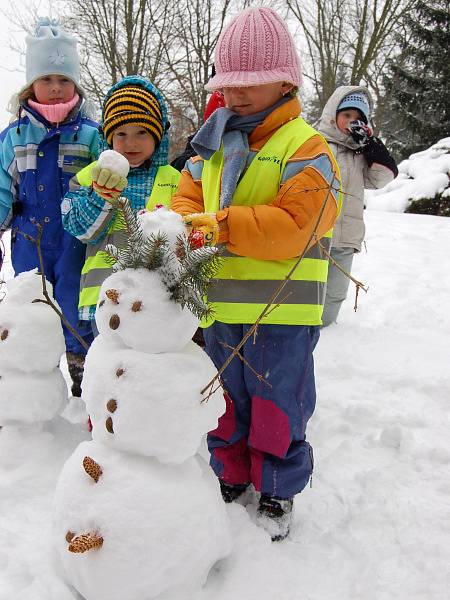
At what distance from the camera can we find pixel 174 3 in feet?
Result: 38.3

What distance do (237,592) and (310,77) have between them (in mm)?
17220

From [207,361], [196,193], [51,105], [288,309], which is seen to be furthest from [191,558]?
[51,105]

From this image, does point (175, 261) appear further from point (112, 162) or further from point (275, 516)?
point (275, 516)

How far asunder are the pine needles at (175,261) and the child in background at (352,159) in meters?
2.62

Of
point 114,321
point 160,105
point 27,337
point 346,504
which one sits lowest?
point 346,504

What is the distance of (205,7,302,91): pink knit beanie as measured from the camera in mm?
1603

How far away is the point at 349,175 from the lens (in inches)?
149

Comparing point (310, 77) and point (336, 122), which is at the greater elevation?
point (310, 77)

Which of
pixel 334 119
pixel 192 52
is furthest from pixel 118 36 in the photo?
pixel 334 119

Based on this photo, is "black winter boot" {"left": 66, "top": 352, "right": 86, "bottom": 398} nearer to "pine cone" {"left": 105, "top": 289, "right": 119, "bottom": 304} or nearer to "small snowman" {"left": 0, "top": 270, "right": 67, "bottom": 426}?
"small snowman" {"left": 0, "top": 270, "right": 67, "bottom": 426}

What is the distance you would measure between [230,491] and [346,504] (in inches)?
18.8

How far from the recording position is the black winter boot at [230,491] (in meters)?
1.98

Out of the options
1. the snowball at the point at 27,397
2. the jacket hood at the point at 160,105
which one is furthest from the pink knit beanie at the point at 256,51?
the snowball at the point at 27,397

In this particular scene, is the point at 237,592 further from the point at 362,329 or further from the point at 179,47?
the point at 179,47
